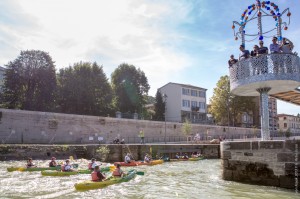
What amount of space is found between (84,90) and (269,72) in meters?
39.0

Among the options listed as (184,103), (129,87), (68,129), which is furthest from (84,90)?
(184,103)

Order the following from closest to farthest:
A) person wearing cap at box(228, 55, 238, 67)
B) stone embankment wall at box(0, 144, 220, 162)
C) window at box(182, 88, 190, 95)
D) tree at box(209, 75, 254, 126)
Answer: person wearing cap at box(228, 55, 238, 67) < stone embankment wall at box(0, 144, 220, 162) < window at box(182, 88, 190, 95) < tree at box(209, 75, 254, 126)

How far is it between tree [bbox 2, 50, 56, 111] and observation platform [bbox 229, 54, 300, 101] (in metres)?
36.3

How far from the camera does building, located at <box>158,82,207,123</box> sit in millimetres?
61875

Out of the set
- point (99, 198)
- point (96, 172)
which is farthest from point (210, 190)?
point (96, 172)

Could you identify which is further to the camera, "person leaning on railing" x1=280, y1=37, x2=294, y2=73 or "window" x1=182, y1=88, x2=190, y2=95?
"window" x1=182, y1=88, x2=190, y2=95

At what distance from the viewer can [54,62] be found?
45.3 meters

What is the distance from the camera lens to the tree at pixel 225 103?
211 ft

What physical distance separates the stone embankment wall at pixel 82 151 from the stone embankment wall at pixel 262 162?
16349mm

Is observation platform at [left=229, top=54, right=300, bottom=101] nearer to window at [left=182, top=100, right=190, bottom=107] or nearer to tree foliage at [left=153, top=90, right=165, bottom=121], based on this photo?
tree foliage at [left=153, top=90, right=165, bottom=121]

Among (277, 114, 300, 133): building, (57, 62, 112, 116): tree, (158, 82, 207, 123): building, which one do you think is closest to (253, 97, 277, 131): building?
(277, 114, 300, 133): building

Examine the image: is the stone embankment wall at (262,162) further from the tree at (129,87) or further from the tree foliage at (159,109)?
the tree foliage at (159,109)

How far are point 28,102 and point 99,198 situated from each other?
112 ft

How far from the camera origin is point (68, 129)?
34406mm
